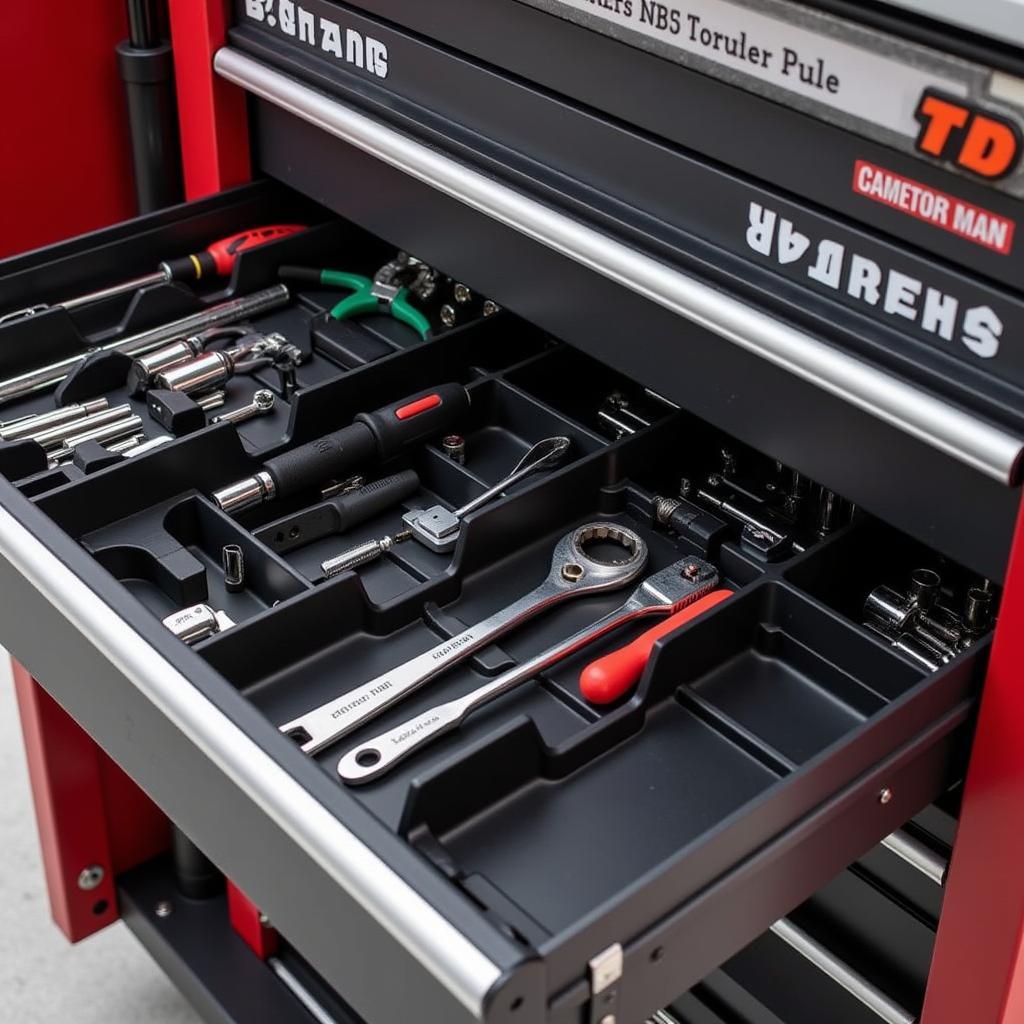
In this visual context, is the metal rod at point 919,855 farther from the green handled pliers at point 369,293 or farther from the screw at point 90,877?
the screw at point 90,877

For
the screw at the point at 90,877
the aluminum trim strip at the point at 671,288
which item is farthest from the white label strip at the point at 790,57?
the screw at the point at 90,877

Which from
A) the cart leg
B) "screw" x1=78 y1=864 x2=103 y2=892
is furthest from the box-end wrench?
"screw" x1=78 y1=864 x2=103 y2=892

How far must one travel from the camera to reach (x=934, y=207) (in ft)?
3.14

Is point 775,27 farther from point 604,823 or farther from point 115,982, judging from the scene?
point 115,982

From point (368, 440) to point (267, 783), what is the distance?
0.43m

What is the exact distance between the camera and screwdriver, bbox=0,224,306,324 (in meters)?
1.47

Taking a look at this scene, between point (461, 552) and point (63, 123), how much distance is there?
71 cm

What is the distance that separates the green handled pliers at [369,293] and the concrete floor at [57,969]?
1007 millimetres

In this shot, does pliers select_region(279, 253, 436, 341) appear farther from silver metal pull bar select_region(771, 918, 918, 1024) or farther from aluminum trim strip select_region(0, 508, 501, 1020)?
silver metal pull bar select_region(771, 918, 918, 1024)

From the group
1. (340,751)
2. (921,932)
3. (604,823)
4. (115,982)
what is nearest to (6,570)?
(340,751)

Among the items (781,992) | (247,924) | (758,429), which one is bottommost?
(247,924)

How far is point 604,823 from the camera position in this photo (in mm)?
1032

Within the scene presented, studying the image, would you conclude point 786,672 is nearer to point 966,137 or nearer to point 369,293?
point 966,137

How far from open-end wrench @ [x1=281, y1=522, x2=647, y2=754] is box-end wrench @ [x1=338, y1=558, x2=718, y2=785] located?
2cm
